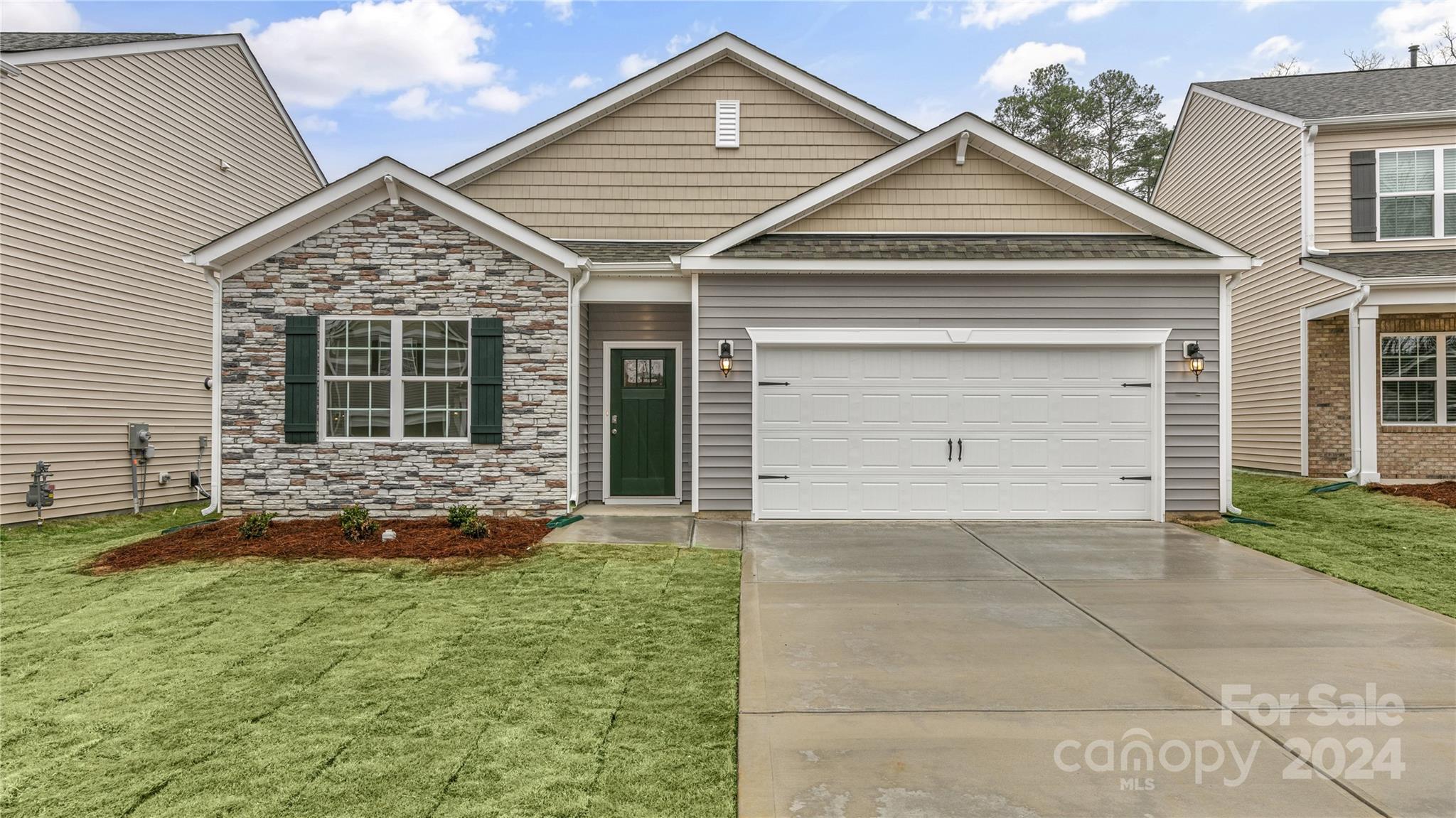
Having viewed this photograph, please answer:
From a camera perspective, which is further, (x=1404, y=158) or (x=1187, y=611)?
(x=1404, y=158)

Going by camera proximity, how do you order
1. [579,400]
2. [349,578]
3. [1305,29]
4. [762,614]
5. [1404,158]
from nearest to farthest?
[762,614] < [349,578] < [579,400] < [1404,158] < [1305,29]

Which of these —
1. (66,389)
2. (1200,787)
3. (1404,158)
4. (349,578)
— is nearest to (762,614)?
(1200,787)

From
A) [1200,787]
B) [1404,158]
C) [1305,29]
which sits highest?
[1305,29]

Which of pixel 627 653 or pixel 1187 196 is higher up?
pixel 1187 196

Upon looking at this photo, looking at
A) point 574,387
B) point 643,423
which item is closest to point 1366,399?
point 643,423

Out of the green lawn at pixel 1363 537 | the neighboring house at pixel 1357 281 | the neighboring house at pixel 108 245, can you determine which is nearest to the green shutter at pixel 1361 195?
the neighboring house at pixel 1357 281

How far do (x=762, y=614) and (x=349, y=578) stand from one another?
3479 mm

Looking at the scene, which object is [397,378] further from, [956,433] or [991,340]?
[991,340]

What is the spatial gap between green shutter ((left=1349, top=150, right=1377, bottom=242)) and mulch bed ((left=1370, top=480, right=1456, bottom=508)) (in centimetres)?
423

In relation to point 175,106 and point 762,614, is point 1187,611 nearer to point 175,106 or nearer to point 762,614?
point 762,614

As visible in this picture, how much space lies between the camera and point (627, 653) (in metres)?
4.21

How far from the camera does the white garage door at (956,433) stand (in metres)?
8.81

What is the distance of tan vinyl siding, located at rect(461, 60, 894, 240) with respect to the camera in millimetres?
11094

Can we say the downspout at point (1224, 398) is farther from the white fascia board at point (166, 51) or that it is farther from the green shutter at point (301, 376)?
the white fascia board at point (166, 51)
